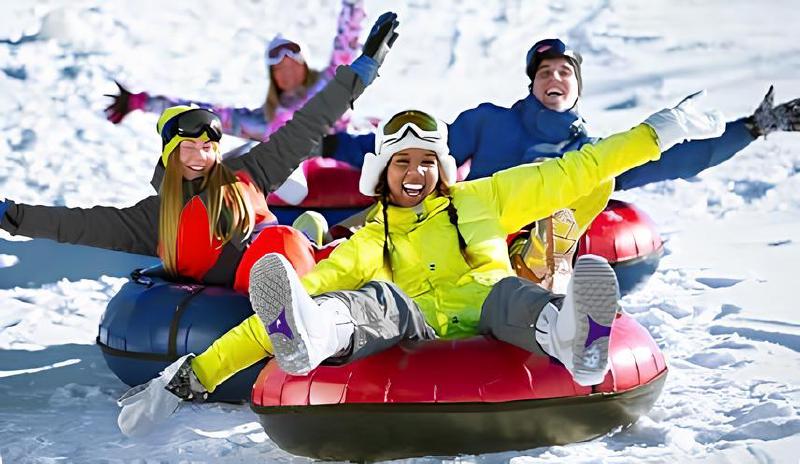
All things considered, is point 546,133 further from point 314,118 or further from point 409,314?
point 409,314

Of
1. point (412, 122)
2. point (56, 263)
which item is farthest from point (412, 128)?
point (56, 263)

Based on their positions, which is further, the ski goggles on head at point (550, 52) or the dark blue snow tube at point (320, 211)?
the dark blue snow tube at point (320, 211)

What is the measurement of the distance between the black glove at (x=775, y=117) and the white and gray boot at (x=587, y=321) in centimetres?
105

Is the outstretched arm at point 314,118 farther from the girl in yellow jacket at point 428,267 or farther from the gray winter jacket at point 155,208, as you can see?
the girl in yellow jacket at point 428,267

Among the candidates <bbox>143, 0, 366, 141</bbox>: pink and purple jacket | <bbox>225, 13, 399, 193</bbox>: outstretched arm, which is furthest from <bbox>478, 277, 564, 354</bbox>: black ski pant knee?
<bbox>143, 0, 366, 141</bbox>: pink and purple jacket

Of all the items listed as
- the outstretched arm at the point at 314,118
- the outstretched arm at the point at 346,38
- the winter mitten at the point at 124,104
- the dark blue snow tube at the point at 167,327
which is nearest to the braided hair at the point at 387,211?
the dark blue snow tube at the point at 167,327

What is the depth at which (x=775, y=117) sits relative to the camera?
10.5 ft

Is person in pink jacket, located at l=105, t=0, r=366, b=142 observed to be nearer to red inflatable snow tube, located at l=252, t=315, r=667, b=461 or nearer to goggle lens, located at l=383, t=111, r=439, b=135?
goggle lens, located at l=383, t=111, r=439, b=135

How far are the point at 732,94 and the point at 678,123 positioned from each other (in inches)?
295

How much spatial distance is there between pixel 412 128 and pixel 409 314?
66 centimetres

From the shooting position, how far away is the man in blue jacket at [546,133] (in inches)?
176

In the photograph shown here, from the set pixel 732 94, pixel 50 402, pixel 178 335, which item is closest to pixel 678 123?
pixel 178 335

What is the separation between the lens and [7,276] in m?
5.66

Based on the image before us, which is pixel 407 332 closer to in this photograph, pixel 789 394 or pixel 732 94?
pixel 789 394
